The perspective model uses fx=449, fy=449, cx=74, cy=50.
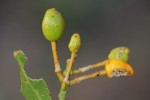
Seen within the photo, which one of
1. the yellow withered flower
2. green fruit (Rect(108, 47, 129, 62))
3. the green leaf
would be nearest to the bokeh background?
green fruit (Rect(108, 47, 129, 62))

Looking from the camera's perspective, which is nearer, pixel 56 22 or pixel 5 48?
pixel 56 22

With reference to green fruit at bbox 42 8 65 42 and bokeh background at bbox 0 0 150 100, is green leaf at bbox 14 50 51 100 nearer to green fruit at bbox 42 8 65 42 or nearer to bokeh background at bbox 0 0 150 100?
green fruit at bbox 42 8 65 42

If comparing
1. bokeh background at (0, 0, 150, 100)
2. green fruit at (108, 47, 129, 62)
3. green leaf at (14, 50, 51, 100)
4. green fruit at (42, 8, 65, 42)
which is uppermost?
green fruit at (42, 8, 65, 42)

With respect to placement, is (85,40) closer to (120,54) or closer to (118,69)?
(120,54)

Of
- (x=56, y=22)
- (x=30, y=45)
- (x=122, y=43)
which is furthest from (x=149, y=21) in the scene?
(x=56, y=22)

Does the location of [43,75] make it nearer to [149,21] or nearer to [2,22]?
[2,22]

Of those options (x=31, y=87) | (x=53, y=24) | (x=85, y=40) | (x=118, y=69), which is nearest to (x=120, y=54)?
(x=118, y=69)
